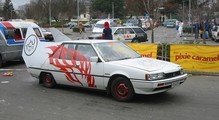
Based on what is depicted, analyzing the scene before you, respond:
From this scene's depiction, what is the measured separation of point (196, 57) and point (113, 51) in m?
4.47

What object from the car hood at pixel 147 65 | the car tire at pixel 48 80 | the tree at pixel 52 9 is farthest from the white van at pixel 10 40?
the tree at pixel 52 9

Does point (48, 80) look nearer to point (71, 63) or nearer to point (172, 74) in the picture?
point (71, 63)

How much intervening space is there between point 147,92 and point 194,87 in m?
2.66

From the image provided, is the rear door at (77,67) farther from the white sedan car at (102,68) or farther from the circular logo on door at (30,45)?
the circular logo on door at (30,45)

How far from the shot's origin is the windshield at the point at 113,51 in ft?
27.4

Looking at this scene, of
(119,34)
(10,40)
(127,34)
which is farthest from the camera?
(127,34)

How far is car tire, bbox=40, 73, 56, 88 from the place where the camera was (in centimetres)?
950

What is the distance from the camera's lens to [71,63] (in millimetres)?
8750

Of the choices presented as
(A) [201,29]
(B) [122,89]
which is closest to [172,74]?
(B) [122,89]

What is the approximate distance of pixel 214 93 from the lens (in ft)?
28.5

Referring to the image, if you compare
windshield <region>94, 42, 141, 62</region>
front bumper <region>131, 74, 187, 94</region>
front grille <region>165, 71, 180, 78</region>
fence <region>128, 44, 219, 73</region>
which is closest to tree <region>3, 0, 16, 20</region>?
fence <region>128, 44, 219, 73</region>

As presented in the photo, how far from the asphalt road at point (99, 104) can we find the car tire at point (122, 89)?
0.14m

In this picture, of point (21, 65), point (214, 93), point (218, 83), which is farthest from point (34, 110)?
point (21, 65)

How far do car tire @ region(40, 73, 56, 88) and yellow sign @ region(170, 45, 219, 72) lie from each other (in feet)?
16.2
